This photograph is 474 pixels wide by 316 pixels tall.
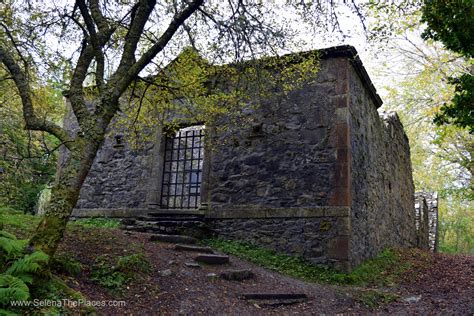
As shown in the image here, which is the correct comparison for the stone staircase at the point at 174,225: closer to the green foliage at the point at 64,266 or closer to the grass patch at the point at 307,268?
the grass patch at the point at 307,268

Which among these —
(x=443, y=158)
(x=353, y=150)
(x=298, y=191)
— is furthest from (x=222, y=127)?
(x=443, y=158)

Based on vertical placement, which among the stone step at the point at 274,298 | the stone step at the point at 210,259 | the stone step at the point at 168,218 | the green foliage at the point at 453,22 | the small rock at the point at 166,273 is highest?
the green foliage at the point at 453,22

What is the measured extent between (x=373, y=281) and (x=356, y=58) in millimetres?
4551

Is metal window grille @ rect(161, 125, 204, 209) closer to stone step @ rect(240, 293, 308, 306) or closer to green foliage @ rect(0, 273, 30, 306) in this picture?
stone step @ rect(240, 293, 308, 306)

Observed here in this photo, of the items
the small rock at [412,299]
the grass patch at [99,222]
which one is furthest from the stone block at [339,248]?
the grass patch at [99,222]

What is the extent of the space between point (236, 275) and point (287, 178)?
2725mm

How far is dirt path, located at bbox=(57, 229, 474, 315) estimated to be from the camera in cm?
448

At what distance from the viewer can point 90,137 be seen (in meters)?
4.68

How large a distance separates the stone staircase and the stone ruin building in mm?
24

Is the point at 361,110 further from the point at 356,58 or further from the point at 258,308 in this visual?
the point at 258,308

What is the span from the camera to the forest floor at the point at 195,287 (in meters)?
4.49

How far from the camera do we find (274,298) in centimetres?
553

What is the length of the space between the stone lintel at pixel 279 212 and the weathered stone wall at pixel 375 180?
0.42m

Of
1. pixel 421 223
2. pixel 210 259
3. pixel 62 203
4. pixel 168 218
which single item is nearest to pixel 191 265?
pixel 210 259
